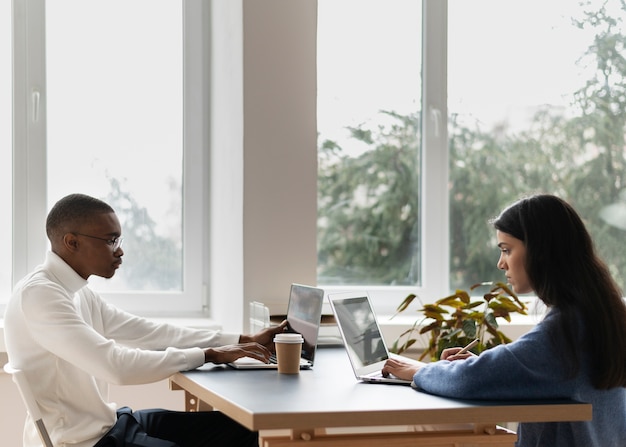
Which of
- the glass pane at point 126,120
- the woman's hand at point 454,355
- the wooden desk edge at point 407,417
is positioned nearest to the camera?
the wooden desk edge at point 407,417

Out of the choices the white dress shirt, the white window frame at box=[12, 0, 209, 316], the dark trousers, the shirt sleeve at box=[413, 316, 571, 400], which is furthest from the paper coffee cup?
the white window frame at box=[12, 0, 209, 316]

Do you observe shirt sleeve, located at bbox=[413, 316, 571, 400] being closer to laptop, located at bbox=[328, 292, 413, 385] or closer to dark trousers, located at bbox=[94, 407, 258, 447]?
laptop, located at bbox=[328, 292, 413, 385]

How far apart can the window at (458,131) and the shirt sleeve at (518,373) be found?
2013 millimetres

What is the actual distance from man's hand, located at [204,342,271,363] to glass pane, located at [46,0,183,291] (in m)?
1.41

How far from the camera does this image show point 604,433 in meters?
2.13

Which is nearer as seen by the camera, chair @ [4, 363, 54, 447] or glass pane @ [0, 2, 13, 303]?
chair @ [4, 363, 54, 447]

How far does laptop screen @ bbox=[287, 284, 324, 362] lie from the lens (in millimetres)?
2564

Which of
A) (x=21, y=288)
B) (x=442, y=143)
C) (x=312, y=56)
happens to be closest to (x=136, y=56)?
(x=312, y=56)

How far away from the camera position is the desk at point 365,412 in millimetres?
1863

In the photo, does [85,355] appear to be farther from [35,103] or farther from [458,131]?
[458,131]

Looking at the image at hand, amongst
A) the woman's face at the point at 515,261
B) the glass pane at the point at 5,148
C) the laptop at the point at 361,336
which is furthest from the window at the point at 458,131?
the woman's face at the point at 515,261

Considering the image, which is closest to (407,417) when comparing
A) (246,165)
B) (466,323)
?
(466,323)

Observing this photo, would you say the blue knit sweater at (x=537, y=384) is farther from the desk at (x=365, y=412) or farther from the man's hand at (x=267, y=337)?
the man's hand at (x=267, y=337)

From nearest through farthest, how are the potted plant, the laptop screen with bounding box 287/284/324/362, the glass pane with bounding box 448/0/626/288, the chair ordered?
the chair < the laptop screen with bounding box 287/284/324/362 < the potted plant < the glass pane with bounding box 448/0/626/288
